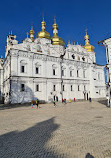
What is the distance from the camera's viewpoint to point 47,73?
102 feet

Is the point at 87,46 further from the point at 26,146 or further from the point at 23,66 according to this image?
Answer: the point at 26,146

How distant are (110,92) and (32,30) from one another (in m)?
34.3

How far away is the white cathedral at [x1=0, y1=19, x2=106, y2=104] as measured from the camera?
2706 cm

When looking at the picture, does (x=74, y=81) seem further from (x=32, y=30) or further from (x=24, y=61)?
(x=32, y=30)

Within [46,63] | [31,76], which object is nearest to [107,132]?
[31,76]

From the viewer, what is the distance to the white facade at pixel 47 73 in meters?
27.0

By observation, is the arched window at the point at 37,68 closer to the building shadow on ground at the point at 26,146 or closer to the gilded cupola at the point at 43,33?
the gilded cupola at the point at 43,33

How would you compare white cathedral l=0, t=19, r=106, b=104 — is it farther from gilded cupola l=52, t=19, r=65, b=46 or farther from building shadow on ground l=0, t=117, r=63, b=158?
building shadow on ground l=0, t=117, r=63, b=158

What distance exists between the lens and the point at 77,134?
7.32 m

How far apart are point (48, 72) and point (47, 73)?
0.42 meters

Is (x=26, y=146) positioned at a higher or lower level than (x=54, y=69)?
lower

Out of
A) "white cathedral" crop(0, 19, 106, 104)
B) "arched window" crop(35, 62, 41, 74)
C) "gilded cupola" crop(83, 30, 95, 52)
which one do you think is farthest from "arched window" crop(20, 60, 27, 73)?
"gilded cupola" crop(83, 30, 95, 52)

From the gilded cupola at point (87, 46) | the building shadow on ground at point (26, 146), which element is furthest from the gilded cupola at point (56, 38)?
the building shadow on ground at point (26, 146)

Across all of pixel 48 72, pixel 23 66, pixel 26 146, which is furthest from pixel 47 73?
pixel 26 146
